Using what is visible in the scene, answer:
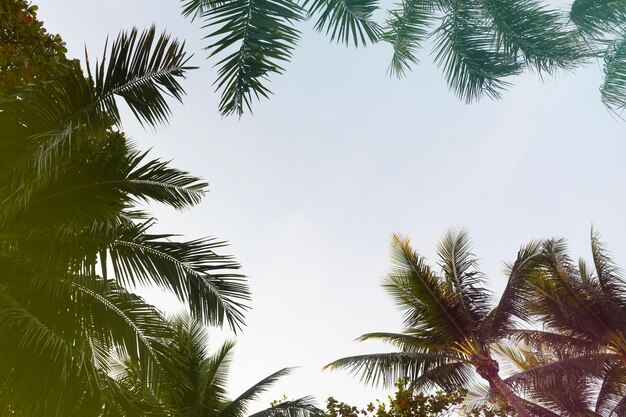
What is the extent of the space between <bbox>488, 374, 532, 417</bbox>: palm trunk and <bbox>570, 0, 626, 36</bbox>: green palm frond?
975 centimetres

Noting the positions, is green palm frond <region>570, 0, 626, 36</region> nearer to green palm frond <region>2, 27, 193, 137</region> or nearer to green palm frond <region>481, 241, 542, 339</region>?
green palm frond <region>2, 27, 193, 137</region>

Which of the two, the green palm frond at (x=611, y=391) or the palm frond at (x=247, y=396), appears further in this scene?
the green palm frond at (x=611, y=391)

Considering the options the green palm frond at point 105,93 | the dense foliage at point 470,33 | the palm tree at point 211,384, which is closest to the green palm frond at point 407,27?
the dense foliage at point 470,33

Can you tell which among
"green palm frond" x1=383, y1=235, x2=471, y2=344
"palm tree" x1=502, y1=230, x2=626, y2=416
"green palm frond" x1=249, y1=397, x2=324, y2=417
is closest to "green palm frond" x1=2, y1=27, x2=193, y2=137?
"green palm frond" x1=249, y1=397, x2=324, y2=417

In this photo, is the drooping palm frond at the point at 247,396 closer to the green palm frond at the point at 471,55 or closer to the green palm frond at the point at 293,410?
the green palm frond at the point at 293,410

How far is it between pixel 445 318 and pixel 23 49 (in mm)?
9727

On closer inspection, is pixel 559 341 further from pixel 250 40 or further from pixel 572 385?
pixel 250 40

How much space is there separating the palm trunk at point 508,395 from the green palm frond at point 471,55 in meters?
9.02

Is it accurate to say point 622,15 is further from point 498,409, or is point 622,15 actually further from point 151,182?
point 498,409

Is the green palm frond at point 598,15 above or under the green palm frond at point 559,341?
under

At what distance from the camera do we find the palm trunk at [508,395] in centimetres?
1061

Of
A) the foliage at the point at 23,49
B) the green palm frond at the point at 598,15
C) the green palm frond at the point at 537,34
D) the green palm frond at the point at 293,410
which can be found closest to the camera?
the green palm frond at the point at 598,15

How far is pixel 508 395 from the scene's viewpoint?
10.9 meters

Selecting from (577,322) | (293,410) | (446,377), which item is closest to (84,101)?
(293,410)
